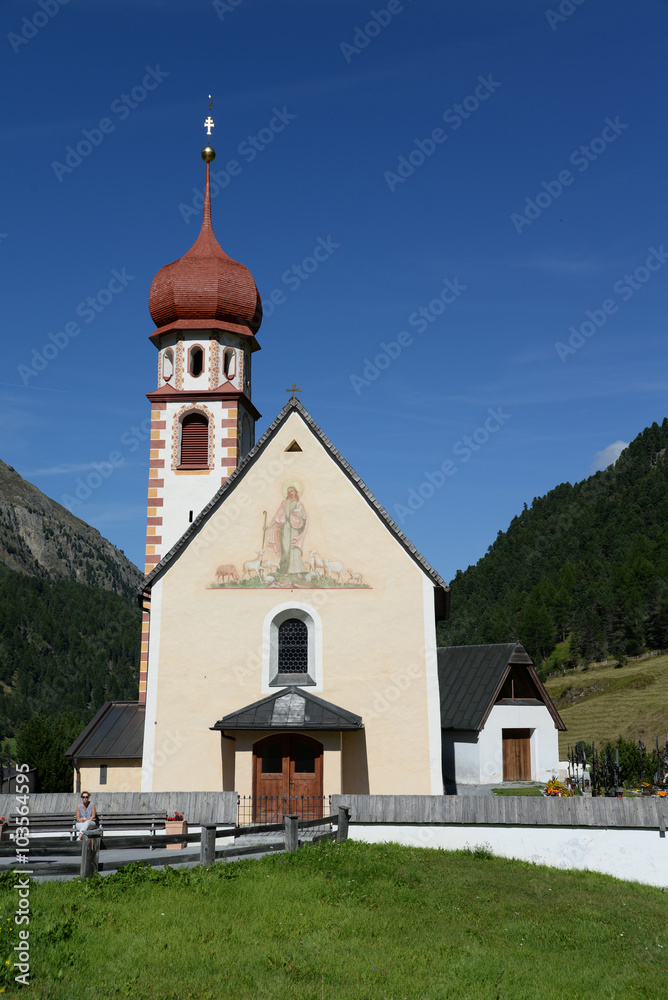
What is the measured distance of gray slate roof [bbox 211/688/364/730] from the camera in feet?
63.5

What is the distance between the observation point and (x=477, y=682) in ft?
104

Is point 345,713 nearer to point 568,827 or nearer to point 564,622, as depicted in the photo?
point 568,827

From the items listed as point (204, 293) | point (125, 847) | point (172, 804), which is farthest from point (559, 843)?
point (204, 293)

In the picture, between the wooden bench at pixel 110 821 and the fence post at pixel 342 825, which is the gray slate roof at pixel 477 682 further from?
the wooden bench at pixel 110 821

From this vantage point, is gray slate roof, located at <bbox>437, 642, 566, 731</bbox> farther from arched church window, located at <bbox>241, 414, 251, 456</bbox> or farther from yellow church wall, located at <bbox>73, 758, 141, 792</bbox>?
yellow church wall, located at <bbox>73, 758, 141, 792</bbox>

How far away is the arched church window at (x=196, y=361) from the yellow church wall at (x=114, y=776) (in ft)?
40.0

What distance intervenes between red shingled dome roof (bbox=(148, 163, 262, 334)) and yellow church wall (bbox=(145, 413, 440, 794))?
295 inches

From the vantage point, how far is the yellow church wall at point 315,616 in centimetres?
2041

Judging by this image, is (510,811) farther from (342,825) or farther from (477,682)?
(477,682)

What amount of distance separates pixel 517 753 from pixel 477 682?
2.82 m

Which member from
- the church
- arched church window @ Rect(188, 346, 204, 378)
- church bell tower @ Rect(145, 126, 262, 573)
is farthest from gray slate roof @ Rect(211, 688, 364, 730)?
arched church window @ Rect(188, 346, 204, 378)

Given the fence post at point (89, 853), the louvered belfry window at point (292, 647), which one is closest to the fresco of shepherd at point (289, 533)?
the louvered belfry window at point (292, 647)

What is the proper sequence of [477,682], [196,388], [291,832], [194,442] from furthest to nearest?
[477,682], [196,388], [194,442], [291,832]

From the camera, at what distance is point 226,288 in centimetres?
2816
